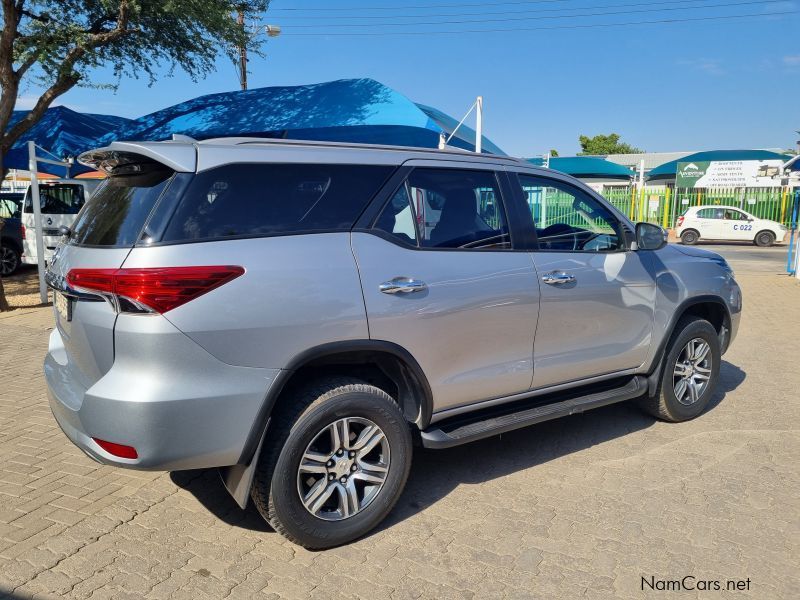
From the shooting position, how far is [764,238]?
79.4 feet

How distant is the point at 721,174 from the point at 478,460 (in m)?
29.1

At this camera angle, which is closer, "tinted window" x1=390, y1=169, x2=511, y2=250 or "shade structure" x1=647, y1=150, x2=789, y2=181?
"tinted window" x1=390, y1=169, x2=511, y2=250

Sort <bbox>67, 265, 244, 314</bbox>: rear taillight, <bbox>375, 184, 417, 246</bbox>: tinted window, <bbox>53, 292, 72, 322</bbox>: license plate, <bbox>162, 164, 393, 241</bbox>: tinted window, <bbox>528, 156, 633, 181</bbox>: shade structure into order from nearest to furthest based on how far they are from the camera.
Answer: <bbox>67, 265, 244, 314</bbox>: rear taillight → <bbox>162, 164, 393, 241</bbox>: tinted window → <bbox>53, 292, 72, 322</bbox>: license plate → <bbox>375, 184, 417, 246</bbox>: tinted window → <bbox>528, 156, 633, 181</bbox>: shade structure

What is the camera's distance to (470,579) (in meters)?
2.88

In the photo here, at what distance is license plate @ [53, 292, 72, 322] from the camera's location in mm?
2998

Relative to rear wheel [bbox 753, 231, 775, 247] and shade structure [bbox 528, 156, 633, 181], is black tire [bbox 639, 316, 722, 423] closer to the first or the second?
shade structure [bbox 528, 156, 633, 181]

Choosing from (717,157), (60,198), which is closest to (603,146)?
(717,157)

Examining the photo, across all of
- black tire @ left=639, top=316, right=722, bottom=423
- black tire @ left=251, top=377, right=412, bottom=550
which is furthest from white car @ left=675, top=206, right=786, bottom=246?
black tire @ left=251, top=377, right=412, bottom=550

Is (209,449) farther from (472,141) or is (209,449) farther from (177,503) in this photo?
(472,141)

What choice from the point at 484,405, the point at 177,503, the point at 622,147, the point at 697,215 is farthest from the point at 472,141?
the point at 622,147

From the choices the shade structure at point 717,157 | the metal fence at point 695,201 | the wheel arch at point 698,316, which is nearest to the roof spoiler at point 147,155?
the wheel arch at point 698,316

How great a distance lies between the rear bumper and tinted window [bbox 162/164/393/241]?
47cm

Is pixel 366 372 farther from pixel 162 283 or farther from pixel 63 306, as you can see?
pixel 63 306

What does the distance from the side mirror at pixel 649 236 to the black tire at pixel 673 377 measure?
74 cm
